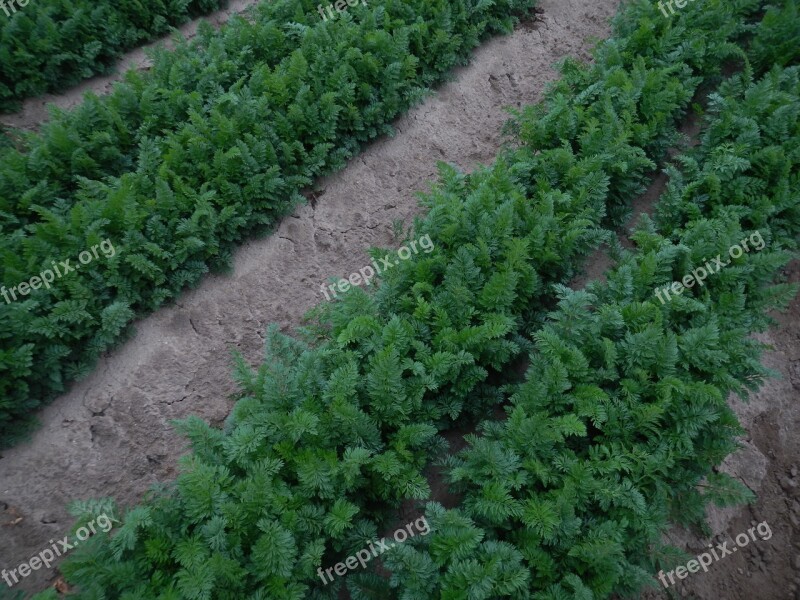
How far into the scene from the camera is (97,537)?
3.80 meters

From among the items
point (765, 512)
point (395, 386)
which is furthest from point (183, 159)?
point (765, 512)

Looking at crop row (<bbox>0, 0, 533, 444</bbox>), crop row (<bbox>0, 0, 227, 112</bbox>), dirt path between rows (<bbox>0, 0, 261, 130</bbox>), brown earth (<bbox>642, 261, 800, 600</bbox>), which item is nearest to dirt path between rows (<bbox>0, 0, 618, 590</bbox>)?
crop row (<bbox>0, 0, 533, 444</bbox>)

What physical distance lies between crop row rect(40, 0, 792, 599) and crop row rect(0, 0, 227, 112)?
559 cm

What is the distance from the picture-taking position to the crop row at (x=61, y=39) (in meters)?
7.20

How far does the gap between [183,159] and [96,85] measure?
10.3 ft

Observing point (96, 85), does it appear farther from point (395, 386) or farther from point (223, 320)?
point (395, 386)

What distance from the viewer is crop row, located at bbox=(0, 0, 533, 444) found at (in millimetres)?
5320

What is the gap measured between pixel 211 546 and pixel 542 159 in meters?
5.36

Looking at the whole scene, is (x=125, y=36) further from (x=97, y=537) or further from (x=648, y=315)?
(x=648, y=315)

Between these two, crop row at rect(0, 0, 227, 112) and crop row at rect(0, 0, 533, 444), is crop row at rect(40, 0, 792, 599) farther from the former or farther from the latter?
crop row at rect(0, 0, 227, 112)

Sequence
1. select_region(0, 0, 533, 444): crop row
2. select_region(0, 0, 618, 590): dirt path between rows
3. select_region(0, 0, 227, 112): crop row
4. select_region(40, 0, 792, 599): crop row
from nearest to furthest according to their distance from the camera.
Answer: select_region(40, 0, 792, 599): crop row < select_region(0, 0, 618, 590): dirt path between rows < select_region(0, 0, 533, 444): crop row < select_region(0, 0, 227, 112): crop row

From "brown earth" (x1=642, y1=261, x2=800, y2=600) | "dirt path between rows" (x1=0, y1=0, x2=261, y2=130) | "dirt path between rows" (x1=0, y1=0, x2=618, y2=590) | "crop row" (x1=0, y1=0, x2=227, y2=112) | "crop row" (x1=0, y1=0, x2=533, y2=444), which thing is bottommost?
"brown earth" (x1=642, y1=261, x2=800, y2=600)

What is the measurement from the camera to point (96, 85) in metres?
8.02

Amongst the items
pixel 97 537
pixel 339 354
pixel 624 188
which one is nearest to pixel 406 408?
pixel 339 354
